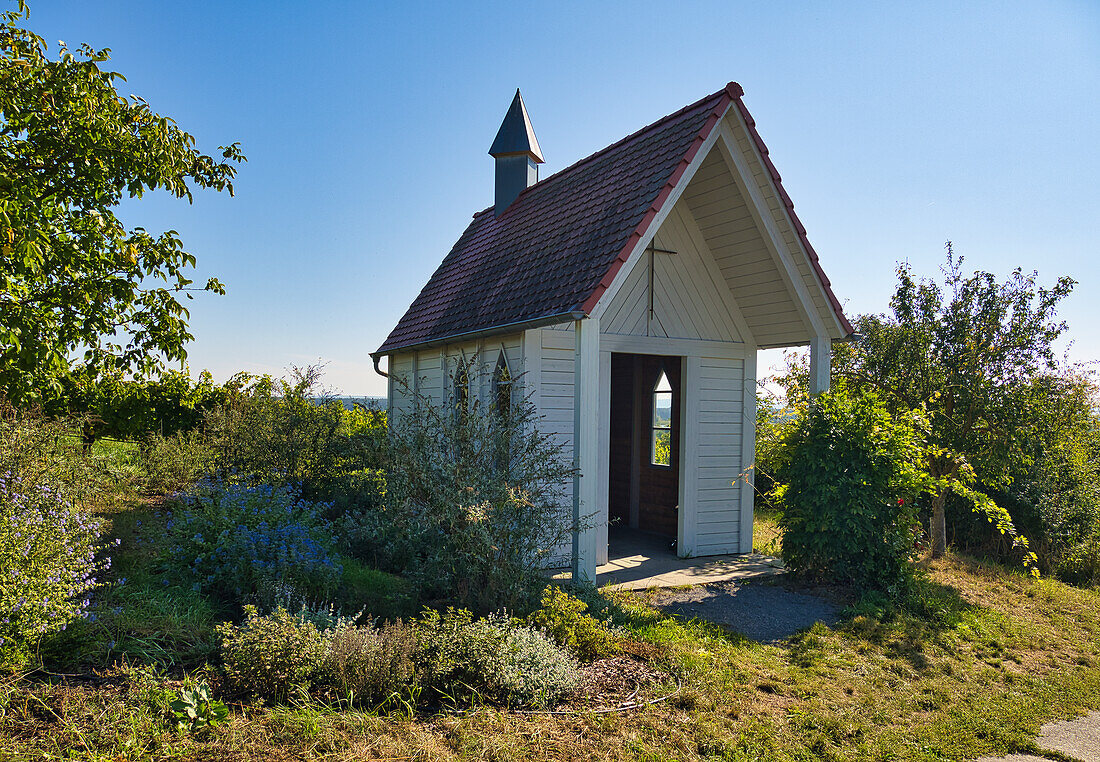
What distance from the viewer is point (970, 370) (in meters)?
9.84

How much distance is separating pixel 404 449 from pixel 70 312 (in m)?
4.01

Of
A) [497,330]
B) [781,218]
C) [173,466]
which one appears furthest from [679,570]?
[173,466]

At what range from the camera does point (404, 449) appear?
6.45 m

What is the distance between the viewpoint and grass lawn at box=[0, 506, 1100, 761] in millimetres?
3846

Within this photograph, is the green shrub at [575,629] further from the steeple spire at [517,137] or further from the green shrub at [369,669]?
the steeple spire at [517,137]

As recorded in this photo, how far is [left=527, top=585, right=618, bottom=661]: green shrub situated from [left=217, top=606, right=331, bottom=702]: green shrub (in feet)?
5.93

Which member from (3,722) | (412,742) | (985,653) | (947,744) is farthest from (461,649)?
(985,653)

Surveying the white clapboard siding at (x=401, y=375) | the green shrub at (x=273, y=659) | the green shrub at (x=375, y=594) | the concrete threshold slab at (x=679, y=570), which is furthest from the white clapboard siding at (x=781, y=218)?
the green shrub at (x=273, y=659)

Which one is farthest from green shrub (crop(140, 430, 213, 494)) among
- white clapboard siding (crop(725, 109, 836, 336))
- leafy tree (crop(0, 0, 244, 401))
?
white clapboard siding (crop(725, 109, 836, 336))

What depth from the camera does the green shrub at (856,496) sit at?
7.72 metres

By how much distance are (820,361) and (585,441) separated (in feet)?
12.3

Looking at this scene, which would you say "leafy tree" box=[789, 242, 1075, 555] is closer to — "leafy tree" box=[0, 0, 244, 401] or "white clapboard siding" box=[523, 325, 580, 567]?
"white clapboard siding" box=[523, 325, 580, 567]

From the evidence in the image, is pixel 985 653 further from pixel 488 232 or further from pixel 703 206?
pixel 488 232

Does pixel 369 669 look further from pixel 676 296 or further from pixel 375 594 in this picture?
pixel 676 296
